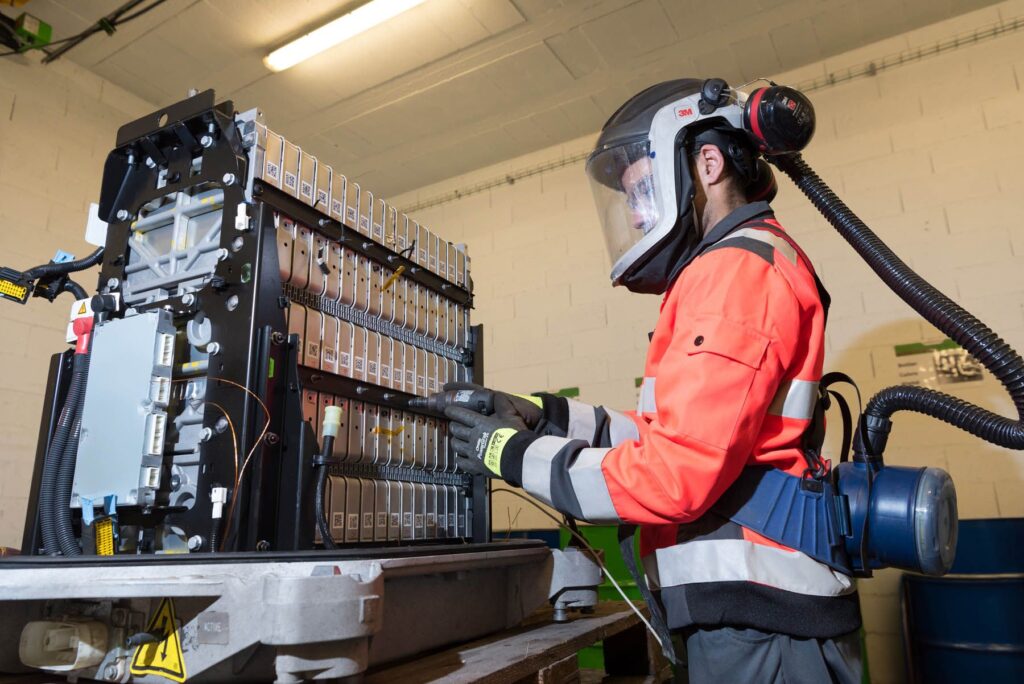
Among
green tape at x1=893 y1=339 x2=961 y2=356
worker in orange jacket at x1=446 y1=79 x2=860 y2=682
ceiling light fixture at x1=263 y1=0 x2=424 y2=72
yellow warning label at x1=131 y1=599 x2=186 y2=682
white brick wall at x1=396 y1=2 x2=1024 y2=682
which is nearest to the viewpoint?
yellow warning label at x1=131 y1=599 x2=186 y2=682

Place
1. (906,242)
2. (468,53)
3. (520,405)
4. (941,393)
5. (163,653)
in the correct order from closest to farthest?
(163,653), (941,393), (520,405), (906,242), (468,53)

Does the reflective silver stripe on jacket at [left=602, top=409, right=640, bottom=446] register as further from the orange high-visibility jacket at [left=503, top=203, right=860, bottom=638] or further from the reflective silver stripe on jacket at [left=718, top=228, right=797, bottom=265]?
the reflective silver stripe on jacket at [left=718, top=228, right=797, bottom=265]

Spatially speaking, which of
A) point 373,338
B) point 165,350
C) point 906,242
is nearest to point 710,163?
point 373,338

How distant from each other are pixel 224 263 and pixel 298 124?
485cm

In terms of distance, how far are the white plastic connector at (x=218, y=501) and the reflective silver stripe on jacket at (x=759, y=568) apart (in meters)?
1.23

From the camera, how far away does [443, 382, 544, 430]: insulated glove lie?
1.93m

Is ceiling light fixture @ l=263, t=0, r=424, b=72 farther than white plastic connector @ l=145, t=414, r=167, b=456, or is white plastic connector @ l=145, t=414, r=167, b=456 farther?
ceiling light fixture @ l=263, t=0, r=424, b=72

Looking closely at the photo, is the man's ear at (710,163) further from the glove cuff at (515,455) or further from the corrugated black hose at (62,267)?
the corrugated black hose at (62,267)

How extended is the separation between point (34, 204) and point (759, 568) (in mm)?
5628

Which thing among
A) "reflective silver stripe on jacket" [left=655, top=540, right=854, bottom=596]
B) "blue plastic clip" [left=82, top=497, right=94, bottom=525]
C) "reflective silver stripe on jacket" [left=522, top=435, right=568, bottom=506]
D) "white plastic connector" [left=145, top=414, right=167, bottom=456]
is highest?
"white plastic connector" [left=145, top=414, right=167, bottom=456]

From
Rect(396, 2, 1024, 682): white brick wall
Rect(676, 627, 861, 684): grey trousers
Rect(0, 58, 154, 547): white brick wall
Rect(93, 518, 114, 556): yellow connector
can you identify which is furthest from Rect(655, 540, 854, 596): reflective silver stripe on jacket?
Rect(0, 58, 154, 547): white brick wall

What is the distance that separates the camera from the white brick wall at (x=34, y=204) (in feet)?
15.5

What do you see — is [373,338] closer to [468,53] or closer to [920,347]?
[468,53]

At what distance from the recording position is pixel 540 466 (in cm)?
155
